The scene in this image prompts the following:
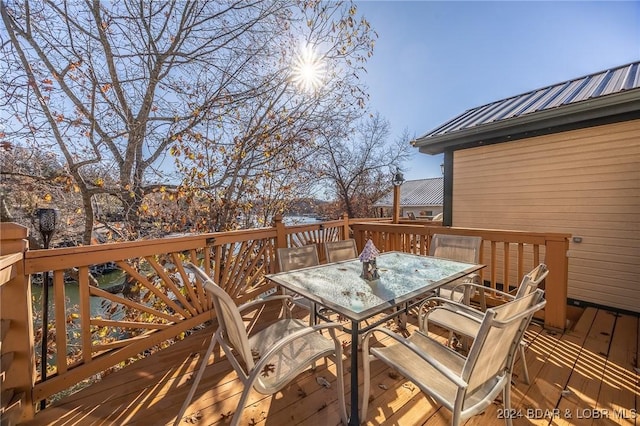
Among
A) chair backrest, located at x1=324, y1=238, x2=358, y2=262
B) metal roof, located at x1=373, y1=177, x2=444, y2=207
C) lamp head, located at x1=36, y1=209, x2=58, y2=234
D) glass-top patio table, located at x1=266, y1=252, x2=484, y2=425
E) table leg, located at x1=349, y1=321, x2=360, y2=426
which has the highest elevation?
metal roof, located at x1=373, y1=177, x2=444, y2=207

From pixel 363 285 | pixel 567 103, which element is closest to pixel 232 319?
pixel 363 285

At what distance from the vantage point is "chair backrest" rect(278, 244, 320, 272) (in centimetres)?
275

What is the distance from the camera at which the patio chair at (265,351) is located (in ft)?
4.28

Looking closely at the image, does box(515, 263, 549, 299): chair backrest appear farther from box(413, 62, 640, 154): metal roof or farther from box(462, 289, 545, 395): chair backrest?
box(413, 62, 640, 154): metal roof

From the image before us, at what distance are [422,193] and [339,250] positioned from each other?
1849 centimetres

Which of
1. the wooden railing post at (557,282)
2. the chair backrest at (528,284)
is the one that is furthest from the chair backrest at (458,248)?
the chair backrest at (528,284)

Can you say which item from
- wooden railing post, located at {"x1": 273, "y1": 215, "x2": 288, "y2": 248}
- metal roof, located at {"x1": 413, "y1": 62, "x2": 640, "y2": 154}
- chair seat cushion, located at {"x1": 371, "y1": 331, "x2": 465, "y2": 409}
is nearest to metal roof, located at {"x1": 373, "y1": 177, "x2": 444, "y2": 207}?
metal roof, located at {"x1": 413, "y1": 62, "x2": 640, "y2": 154}

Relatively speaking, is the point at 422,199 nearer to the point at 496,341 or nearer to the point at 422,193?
the point at 422,193

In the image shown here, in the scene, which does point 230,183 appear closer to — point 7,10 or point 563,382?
point 7,10

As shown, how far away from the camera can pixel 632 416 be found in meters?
1.73

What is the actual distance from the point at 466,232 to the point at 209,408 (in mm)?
3601

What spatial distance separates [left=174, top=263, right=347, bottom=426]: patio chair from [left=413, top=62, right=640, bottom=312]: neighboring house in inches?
173

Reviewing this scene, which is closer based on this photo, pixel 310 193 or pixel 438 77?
pixel 438 77

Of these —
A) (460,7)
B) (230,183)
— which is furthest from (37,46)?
(460,7)
